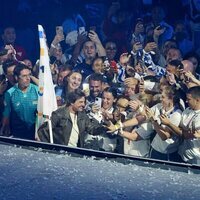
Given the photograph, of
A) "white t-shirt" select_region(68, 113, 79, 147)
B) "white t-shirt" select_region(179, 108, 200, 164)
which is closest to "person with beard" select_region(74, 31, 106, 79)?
"white t-shirt" select_region(68, 113, 79, 147)

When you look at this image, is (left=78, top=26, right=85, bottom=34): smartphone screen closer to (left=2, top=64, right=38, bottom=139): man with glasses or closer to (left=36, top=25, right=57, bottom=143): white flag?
(left=36, top=25, right=57, bottom=143): white flag

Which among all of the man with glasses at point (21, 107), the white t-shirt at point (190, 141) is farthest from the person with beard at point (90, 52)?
the white t-shirt at point (190, 141)

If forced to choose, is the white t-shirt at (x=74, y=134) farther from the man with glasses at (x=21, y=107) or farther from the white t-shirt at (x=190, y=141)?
the white t-shirt at (x=190, y=141)

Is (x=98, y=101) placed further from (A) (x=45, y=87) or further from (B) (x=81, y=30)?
(B) (x=81, y=30)

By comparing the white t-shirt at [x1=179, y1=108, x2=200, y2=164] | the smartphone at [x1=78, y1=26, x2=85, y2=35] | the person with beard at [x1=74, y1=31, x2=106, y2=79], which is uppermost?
the smartphone at [x1=78, y1=26, x2=85, y2=35]

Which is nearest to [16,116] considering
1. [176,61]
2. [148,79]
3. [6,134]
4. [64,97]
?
[6,134]

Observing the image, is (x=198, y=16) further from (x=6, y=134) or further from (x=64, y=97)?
(x=6, y=134)

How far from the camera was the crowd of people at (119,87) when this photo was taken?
3.75 metres

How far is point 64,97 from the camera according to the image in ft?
13.9

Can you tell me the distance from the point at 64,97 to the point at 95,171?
980 millimetres

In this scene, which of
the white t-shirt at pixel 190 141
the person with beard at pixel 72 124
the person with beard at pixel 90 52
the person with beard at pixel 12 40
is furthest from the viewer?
the person with beard at pixel 12 40

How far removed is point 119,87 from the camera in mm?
4020

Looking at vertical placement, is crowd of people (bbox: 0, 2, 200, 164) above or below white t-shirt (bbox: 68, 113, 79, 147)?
above

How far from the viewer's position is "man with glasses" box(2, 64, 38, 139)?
441 centimetres
